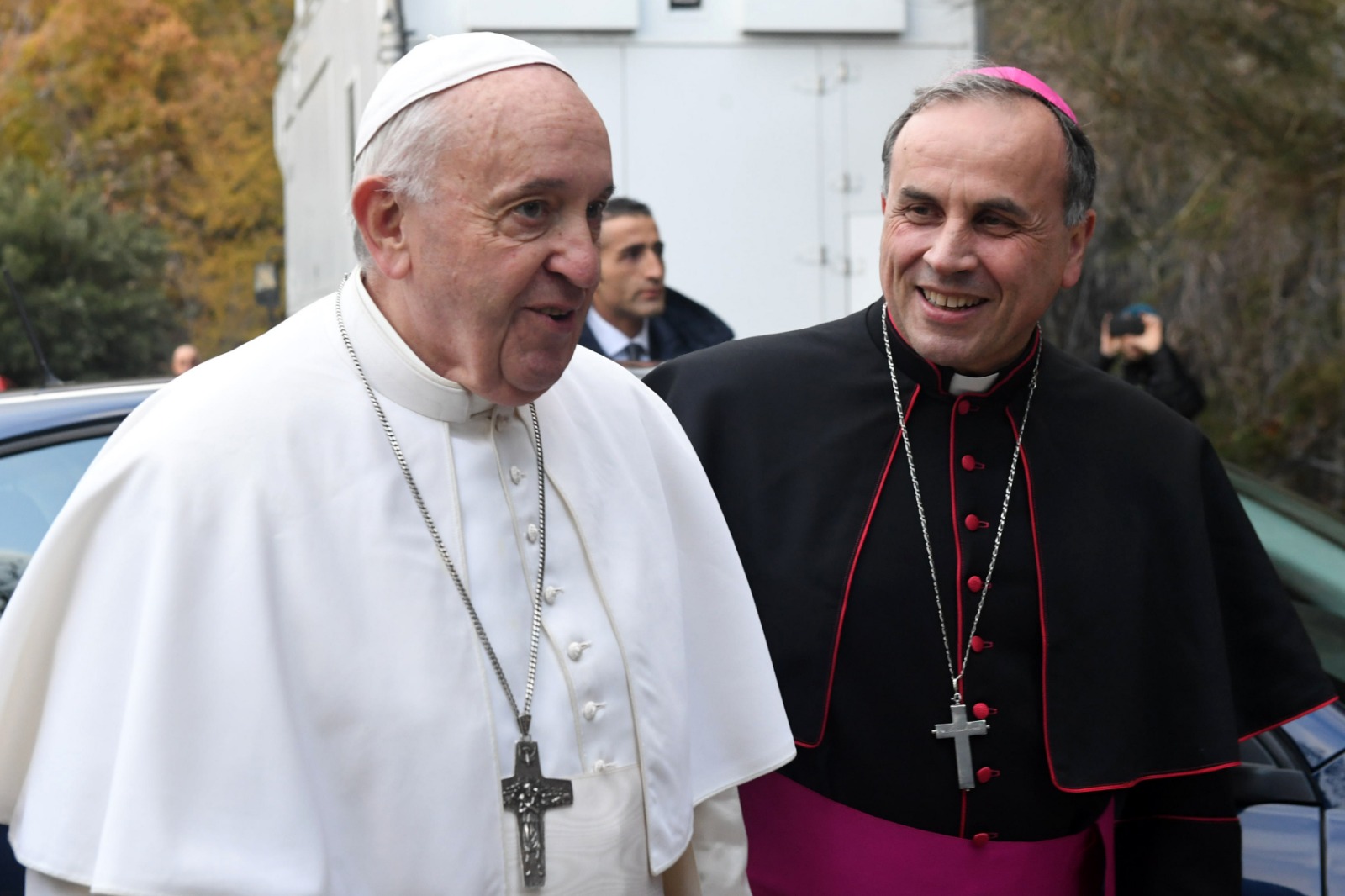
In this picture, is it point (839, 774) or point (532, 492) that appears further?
point (839, 774)

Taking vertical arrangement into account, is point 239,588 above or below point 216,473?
below

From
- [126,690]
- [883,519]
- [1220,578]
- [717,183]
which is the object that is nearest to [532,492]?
[126,690]

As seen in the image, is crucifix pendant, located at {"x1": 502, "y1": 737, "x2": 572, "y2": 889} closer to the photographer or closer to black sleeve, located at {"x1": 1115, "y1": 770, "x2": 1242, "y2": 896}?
black sleeve, located at {"x1": 1115, "y1": 770, "x2": 1242, "y2": 896}

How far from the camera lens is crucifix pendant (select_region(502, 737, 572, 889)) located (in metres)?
1.95

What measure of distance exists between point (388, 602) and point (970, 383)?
119 centimetres

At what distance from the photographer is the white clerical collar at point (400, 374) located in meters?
2.03

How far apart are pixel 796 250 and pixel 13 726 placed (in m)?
6.21

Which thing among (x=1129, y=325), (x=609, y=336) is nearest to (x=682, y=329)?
(x=609, y=336)

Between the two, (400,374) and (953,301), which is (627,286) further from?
(400,374)

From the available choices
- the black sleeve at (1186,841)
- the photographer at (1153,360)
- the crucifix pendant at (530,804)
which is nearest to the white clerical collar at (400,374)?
the crucifix pendant at (530,804)

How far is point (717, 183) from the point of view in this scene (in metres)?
7.78

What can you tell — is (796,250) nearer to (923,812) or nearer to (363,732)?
(923,812)

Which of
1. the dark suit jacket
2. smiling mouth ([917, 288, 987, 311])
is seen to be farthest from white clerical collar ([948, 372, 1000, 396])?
the dark suit jacket

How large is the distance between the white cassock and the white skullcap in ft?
0.80
